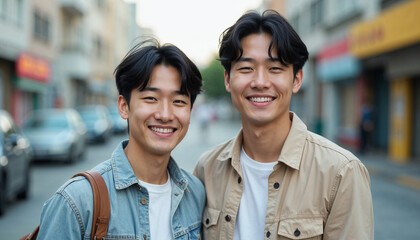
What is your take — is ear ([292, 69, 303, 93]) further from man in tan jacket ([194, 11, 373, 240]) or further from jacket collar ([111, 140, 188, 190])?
jacket collar ([111, 140, 188, 190])

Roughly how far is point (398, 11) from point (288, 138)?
42.6ft

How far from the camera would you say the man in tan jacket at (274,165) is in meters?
2.46

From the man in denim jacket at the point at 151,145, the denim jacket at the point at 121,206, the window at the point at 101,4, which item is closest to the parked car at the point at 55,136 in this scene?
the denim jacket at the point at 121,206

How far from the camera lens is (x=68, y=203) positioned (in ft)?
7.31

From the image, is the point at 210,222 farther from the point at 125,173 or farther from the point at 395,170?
the point at 395,170

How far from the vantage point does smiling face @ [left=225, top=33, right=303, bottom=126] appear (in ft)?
8.86

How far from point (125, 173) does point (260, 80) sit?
937 mm

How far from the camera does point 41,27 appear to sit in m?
25.5

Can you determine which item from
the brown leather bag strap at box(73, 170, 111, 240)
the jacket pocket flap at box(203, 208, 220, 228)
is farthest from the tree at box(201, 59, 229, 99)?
the brown leather bag strap at box(73, 170, 111, 240)

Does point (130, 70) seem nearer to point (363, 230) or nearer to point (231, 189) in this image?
point (231, 189)

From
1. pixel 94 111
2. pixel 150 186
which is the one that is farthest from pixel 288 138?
pixel 94 111

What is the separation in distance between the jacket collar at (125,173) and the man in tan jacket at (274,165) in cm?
28

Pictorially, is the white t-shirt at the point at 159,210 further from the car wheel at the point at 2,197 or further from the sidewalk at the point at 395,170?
the sidewalk at the point at 395,170

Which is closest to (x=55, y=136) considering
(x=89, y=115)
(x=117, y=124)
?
(x=89, y=115)
